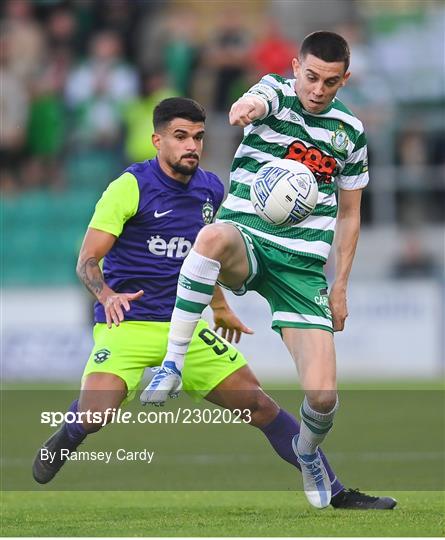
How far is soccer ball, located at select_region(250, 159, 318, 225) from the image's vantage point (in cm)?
730

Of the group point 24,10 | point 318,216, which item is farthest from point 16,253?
point 318,216

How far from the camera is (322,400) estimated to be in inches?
293

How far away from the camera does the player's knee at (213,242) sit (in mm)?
7184

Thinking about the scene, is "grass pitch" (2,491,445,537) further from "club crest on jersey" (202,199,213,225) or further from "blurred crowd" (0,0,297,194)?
"blurred crowd" (0,0,297,194)

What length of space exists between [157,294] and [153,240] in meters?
0.33

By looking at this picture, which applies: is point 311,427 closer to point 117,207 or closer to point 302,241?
point 302,241

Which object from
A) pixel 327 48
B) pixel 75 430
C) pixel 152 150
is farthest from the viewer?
pixel 152 150

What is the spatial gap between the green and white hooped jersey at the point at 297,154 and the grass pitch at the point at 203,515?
1.54 m

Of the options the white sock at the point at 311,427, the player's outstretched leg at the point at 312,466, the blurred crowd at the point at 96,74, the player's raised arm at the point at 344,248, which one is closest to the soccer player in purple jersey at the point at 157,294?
the player's outstretched leg at the point at 312,466

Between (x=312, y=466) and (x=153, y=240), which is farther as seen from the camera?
(x=153, y=240)

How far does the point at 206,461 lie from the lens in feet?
36.0

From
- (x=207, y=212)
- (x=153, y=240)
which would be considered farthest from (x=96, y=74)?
(x=153, y=240)

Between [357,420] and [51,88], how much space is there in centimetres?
854

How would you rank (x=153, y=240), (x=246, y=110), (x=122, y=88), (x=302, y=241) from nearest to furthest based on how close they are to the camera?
(x=246, y=110)
(x=302, y=241)
(x=153, y=240)
(x=122, y=88)
